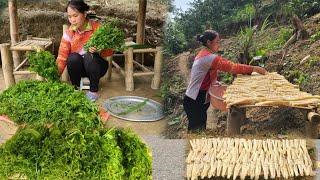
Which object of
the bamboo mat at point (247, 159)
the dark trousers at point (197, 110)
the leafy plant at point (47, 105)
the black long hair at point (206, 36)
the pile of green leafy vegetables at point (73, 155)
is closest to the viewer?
the pile of green leafy vegetables at point (73, 155)

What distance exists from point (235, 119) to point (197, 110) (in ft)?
0.61

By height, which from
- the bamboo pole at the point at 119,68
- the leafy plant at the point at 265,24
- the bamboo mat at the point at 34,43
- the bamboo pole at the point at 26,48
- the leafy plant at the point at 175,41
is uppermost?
the leafy plant at the point at 265,24

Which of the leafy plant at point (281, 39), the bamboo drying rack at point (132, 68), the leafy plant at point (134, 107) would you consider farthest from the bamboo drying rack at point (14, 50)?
the leafy plant at point (281, 39)

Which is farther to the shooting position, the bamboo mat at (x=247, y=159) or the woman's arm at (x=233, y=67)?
the woman's arm at (x=233, y=67)

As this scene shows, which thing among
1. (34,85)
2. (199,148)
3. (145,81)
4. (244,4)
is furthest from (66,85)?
(244,4)

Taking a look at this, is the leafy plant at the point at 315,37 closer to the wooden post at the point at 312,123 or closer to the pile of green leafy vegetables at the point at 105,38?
the wooden post at the point at 312,123

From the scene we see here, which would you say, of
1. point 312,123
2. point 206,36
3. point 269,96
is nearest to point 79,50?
point 206,36

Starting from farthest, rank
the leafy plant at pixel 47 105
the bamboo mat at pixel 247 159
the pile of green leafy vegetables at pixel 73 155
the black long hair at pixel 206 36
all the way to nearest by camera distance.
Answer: the black long hair at pixel 206 36
the bamboo mat at pixel 247 159
the leafy plant at pixel 47 105
the pile of green leafy vegetables at pixel 73 155

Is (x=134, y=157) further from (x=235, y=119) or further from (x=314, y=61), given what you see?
(x=314, y=61)

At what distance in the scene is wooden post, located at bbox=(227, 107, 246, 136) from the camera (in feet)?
8.65

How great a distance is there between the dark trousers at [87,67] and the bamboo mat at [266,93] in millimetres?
594

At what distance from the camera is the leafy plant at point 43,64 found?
2.39 m

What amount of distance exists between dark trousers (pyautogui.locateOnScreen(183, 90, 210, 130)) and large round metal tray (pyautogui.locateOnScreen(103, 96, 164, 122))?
0.13 m

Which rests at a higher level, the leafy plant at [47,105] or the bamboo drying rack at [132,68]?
the bamboo drying rack at [132,68]
